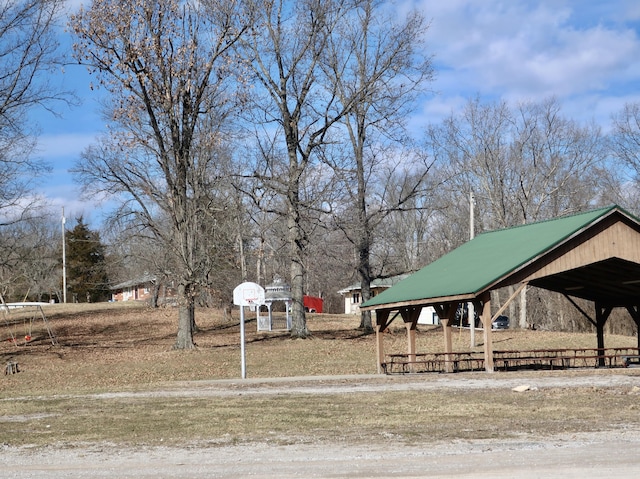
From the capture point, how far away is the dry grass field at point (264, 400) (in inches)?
454

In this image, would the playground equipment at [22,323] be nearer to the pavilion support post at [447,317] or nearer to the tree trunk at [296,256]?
the tree trunk at [296,256]

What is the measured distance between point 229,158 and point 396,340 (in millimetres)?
11837

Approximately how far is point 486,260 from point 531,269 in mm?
2401

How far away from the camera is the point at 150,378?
2456 cm

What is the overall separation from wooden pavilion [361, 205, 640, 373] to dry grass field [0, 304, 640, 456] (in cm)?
204

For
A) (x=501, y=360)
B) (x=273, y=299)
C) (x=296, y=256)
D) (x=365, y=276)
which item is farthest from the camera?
(x=273, y=299)

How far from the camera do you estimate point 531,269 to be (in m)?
20.8

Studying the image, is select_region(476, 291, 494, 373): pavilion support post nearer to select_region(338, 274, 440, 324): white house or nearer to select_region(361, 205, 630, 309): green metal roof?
select_region(361, 205, 630, 309): green metal roof

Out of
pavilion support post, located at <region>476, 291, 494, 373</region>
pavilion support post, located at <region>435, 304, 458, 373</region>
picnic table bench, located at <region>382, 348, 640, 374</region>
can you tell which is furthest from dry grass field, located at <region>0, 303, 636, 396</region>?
pavilion support post, located at <region>476, 291, 494, 373</region>

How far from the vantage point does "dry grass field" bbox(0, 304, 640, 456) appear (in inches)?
454

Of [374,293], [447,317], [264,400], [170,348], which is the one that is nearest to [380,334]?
[447,317]

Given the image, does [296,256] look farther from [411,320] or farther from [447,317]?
[447,317]

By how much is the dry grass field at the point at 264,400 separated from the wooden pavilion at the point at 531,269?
6.70ft

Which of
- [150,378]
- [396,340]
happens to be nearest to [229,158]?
[396,340]
